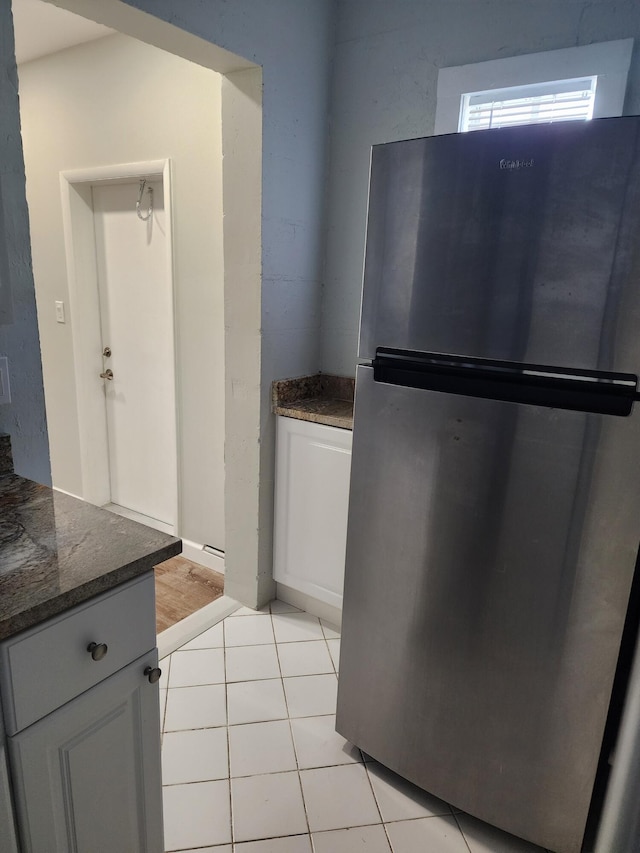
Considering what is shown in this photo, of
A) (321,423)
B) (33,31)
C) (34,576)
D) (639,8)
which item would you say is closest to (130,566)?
(34,576)

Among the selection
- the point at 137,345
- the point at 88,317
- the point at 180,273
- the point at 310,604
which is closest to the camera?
the point at 310,604

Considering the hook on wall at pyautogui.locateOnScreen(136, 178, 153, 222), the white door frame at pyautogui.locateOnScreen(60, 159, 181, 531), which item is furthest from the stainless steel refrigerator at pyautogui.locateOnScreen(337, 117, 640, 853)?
the hook on wall at pyautogui.locateOnScreen(136, 178, 153, 222)

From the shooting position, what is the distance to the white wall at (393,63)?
1.80 m

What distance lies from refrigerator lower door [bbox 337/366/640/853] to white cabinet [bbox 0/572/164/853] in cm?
68

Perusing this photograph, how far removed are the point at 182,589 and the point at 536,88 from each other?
2.49 meters

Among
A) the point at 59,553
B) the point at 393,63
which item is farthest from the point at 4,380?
the point at 393,63

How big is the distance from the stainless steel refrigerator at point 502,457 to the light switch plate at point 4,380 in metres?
0.91

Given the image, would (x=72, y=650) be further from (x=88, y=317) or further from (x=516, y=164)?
(x=88, y=317)

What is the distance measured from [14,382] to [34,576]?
28.1 inches

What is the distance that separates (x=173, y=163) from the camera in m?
2.60

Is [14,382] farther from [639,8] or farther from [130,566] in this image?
[639,8]

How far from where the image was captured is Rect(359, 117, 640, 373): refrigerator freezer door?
3.75 ft

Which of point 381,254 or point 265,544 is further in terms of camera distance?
point 265,544

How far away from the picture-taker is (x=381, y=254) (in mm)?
1420
